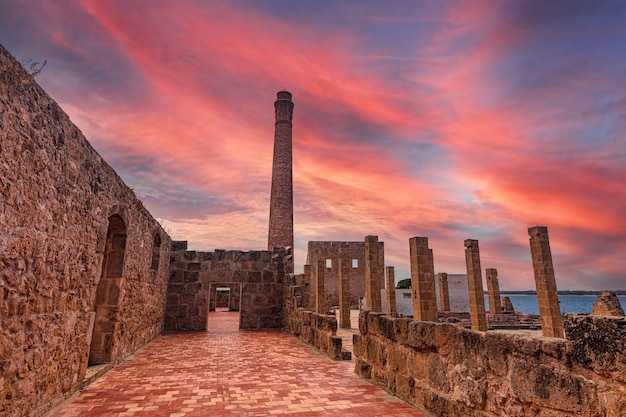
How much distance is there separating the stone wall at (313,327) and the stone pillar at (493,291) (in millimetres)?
12906

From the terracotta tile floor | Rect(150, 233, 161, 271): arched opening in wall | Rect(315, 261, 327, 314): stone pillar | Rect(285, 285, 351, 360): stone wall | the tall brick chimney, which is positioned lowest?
the terracotta tile floor

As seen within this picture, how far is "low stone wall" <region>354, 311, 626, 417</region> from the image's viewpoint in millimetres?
2434

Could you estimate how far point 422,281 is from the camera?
11141 mm

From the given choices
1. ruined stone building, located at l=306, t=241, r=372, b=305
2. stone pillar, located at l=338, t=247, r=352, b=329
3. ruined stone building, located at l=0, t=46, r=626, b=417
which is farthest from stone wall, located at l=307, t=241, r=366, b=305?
ruined stone building, located at l=0, t=46, r=626, b=417

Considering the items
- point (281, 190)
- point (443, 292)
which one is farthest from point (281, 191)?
point (443, 292)

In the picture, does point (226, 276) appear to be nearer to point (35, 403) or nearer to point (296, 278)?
point (296, 278)

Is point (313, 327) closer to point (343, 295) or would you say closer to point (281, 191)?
point (343, 295)

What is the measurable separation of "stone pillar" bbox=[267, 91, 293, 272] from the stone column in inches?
680

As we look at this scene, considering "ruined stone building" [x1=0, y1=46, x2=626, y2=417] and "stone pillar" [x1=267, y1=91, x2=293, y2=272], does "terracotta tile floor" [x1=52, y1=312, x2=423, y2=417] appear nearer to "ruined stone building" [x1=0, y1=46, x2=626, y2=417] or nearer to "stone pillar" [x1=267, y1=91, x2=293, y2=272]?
"ruined stone building" [x1=0, y1=46, x2=626, y2=417]

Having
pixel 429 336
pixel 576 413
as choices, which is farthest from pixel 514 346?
pixel 429 336

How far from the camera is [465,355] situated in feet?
12.4

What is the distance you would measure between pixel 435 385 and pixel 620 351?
2.22 meters

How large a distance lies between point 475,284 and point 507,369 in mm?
12760

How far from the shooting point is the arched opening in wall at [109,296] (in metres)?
6.62
